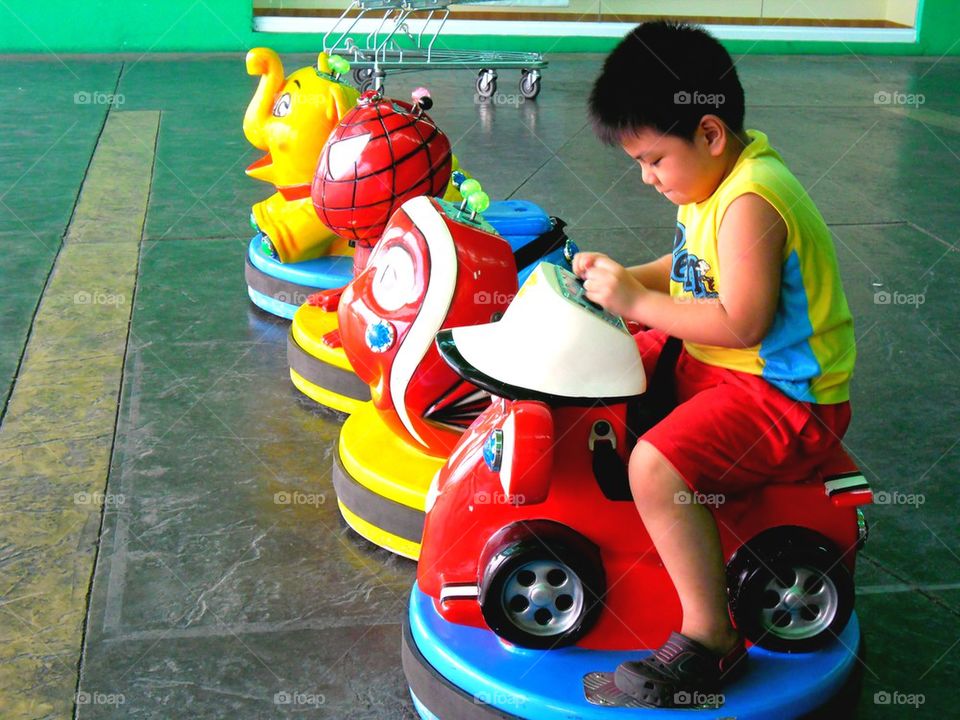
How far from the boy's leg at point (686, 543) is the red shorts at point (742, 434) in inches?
1.0

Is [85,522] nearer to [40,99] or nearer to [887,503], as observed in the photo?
[887,503]

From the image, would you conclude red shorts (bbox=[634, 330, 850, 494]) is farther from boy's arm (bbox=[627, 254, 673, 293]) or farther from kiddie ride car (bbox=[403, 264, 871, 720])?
boy's arm (bbox=[627, 254, 673, 293])

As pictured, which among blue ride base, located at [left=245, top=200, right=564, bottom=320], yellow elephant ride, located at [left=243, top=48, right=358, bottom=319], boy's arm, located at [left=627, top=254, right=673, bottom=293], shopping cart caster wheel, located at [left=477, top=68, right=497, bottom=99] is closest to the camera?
boy's arm, located at [left=627, top=254, right=673, bottom=293]

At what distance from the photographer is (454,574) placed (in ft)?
5.27

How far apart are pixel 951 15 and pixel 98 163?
7.37 m

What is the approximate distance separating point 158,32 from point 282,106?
18.9ft

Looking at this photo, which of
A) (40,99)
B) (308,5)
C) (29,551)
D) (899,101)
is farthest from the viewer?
(308,5)

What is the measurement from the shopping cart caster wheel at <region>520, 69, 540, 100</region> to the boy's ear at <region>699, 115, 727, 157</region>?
17.3 feet

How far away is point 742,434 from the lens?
4.83 ft

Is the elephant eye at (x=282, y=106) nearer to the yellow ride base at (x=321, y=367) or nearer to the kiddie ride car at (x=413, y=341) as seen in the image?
the yellow ride base at (x=321, y=367)

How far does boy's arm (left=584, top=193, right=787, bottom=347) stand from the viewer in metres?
1.43

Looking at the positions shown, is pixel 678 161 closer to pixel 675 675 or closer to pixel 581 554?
pixel 581 554

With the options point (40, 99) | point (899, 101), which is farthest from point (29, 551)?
point (899, 101)

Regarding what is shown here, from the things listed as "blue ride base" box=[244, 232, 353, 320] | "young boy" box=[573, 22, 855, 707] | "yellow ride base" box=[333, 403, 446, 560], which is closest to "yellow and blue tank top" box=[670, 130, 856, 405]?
"young boy" box=[573, 22, 855, 707]
